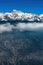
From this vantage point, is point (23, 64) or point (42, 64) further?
point (23, 64)

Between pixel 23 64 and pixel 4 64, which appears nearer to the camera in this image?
pixel 4 64

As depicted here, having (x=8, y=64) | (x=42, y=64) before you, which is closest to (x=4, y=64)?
(x=8, y=64)

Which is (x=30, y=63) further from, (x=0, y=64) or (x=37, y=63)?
(x=0, y=64)

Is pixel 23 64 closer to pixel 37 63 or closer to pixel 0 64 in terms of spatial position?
pixel 37 63

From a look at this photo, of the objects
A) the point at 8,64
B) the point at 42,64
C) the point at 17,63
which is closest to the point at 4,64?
the point at 8,64

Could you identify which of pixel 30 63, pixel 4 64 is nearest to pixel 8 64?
pixel 4 64

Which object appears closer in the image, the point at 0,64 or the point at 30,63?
the point at 0,64

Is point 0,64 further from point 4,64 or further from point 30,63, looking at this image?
point 30,63
